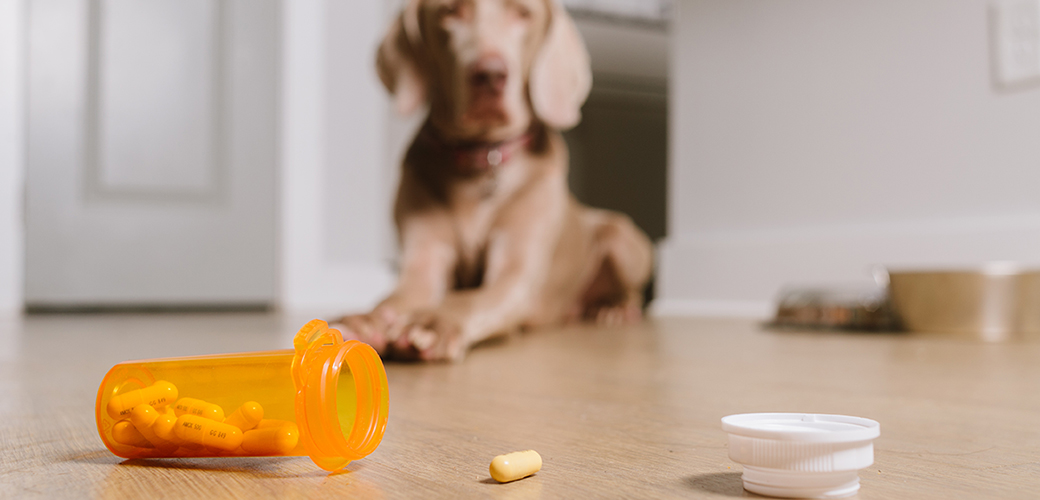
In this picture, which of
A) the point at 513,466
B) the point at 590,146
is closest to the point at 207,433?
the point at 513,466

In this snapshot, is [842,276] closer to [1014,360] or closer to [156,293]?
[1014,360]

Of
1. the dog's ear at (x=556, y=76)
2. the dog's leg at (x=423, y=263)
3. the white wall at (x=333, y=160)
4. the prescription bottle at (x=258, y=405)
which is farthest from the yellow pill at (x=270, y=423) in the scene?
the white wall at (x=333, y=160)

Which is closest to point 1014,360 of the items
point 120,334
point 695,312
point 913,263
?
point 913,263

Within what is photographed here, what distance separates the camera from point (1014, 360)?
1136 mm

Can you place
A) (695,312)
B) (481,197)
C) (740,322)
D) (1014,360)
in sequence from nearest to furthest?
(1014,360) → (481,197) → (740,322) → (695,312)

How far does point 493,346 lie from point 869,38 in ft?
4.70

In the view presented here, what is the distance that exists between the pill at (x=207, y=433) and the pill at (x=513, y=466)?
0.16 metres

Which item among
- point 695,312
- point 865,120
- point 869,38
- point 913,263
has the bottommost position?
point 695,312

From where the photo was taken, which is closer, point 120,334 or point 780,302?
point 120,334

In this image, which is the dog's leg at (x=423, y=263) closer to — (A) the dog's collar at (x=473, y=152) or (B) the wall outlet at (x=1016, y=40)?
(A) the dog's collar at (x=473, y=152)

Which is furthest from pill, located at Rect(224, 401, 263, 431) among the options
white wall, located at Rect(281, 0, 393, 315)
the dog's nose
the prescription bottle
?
white wall, located at Rect(281, 0, 393, 315)

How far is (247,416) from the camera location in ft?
1.53

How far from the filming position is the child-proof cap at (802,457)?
0.37 metres

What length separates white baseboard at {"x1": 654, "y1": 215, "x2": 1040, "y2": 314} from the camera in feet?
5.99
